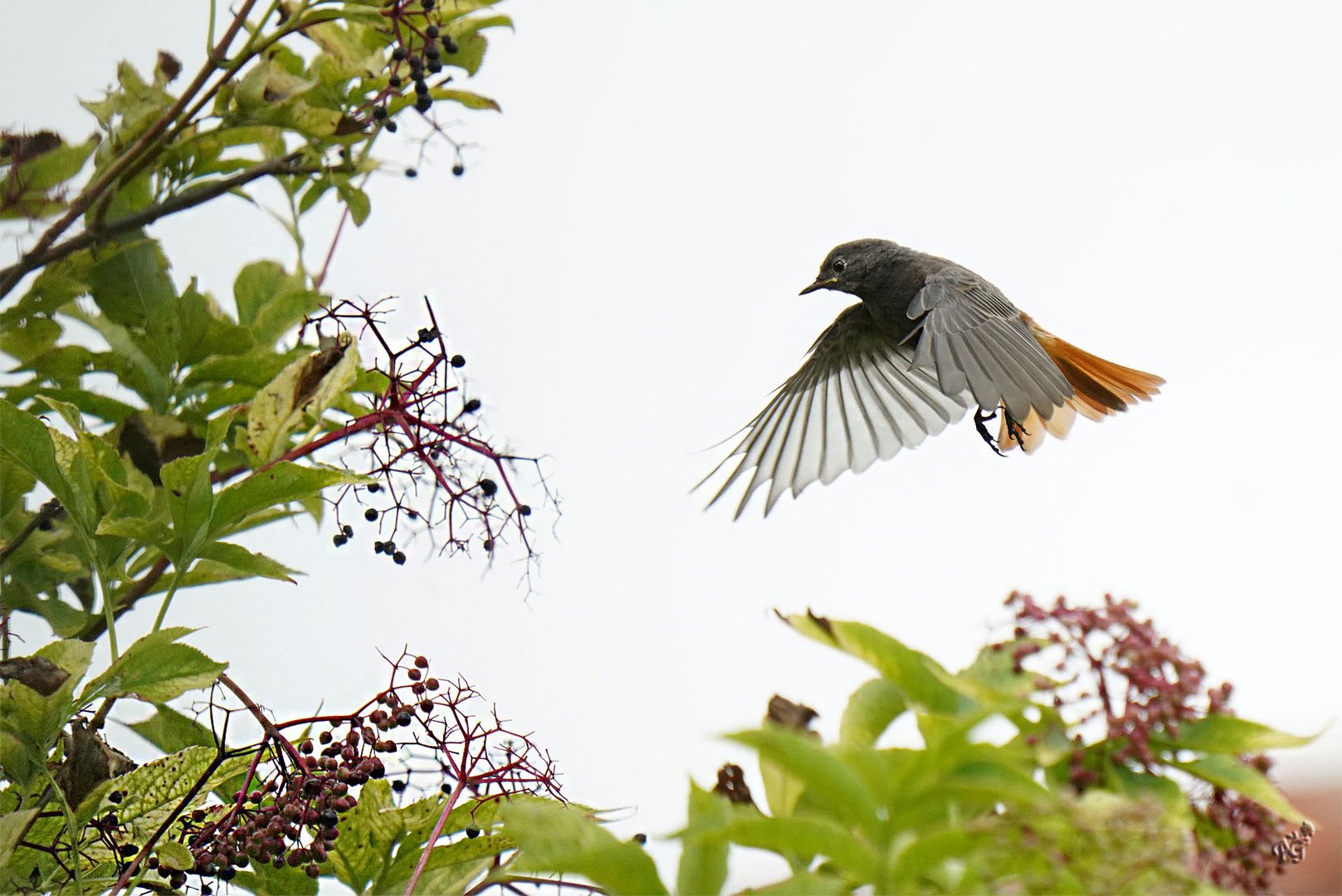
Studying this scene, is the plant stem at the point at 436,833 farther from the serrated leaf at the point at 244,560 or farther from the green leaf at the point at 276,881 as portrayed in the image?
the serrated leaf at the point at 244,560

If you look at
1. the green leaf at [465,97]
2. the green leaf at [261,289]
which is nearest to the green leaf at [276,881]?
the green leaf at [261,289]

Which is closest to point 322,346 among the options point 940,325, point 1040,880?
point 1040,880

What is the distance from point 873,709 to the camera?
56 cm

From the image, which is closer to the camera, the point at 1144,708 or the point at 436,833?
the point at 1144,708

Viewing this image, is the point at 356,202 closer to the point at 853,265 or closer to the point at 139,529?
the point at 139,529

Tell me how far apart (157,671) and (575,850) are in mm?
425

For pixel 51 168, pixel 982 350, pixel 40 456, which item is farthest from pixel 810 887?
pixel 982 350

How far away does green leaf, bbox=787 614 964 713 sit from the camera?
522mm

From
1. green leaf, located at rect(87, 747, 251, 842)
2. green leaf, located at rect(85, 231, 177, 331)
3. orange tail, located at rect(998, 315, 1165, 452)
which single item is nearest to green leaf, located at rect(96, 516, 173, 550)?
green leaf, located at rect(87, 747, 251, 842)

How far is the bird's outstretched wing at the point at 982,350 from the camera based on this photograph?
188cm

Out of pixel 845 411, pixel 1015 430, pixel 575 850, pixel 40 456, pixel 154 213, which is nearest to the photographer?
pixel 575 850

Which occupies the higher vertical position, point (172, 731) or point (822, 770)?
point (172, 731)

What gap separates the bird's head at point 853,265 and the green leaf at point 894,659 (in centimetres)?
190

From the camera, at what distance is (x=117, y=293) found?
4.12 feet
